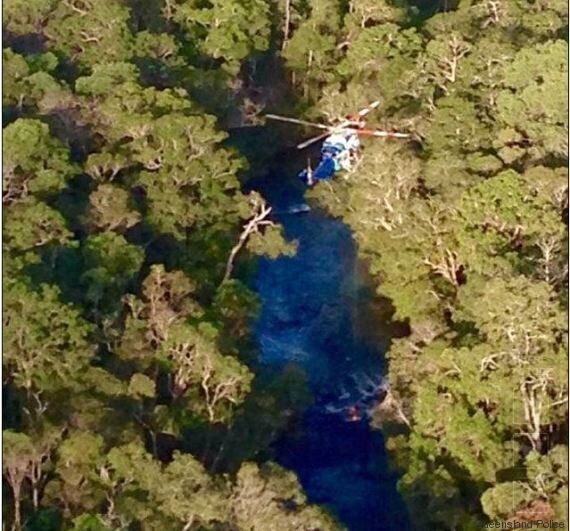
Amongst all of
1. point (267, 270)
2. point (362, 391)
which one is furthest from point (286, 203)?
point (362, 391)

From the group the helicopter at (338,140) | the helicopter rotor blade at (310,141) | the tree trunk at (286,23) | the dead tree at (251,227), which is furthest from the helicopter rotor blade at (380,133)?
the tree trunk at (286,23)

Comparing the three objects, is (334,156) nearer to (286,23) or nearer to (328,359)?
(286,23)

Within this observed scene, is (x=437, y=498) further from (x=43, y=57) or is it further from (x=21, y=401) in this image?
(x=43, y=57)

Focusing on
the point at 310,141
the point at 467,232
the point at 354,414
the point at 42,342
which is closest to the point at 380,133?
the point at 310,141

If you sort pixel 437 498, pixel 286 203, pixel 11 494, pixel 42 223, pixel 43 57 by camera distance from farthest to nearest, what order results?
pixel 286 203 → pixel 43 57 → pixel 42 223 → pixel 437 498 → pixel 11 494

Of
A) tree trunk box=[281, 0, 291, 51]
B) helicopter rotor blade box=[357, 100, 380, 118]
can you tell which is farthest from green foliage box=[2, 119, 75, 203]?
tree trunk box=[281, 0, 291, 51]

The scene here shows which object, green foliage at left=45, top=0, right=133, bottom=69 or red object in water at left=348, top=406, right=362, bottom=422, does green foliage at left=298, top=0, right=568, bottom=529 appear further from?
green foliage at left=45, top=0, right=133, bottom=69
